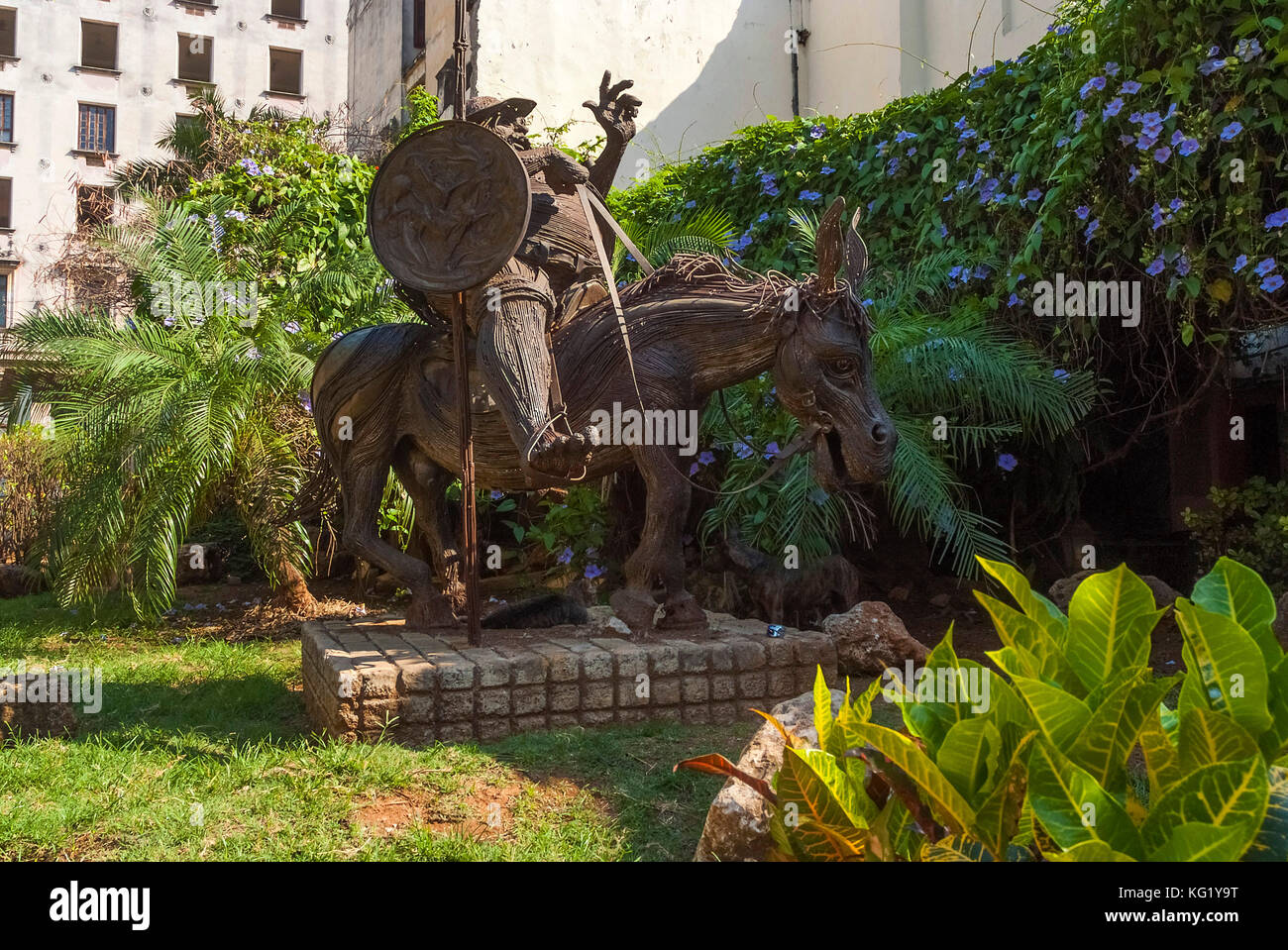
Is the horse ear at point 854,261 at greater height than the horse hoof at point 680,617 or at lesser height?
greater

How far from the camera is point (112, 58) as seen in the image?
2556cm

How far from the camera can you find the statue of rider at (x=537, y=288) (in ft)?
12.2

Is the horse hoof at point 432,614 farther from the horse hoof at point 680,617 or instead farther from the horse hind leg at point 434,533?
the horse hoof at point 680,617

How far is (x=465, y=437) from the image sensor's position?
406cm

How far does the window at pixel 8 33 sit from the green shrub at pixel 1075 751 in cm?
2839

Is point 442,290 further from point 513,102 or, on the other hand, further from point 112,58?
point 112,58

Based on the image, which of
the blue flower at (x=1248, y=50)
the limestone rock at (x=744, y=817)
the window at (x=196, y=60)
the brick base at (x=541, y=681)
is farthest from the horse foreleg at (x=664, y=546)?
the window at (x=196, y=60)

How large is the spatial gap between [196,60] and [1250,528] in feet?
88.9

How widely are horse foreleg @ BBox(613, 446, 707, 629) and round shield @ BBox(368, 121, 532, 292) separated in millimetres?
913

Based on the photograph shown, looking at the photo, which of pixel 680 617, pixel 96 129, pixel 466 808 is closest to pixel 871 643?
pixel 680 617

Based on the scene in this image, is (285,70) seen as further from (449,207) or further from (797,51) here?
(449,207)

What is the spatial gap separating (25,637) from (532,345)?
179 inches

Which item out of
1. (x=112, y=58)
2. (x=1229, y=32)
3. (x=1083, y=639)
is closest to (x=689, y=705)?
(x=1083, y=639)

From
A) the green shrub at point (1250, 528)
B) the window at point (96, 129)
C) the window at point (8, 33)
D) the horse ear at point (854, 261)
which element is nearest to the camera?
the horse ear at point (854, 261)
